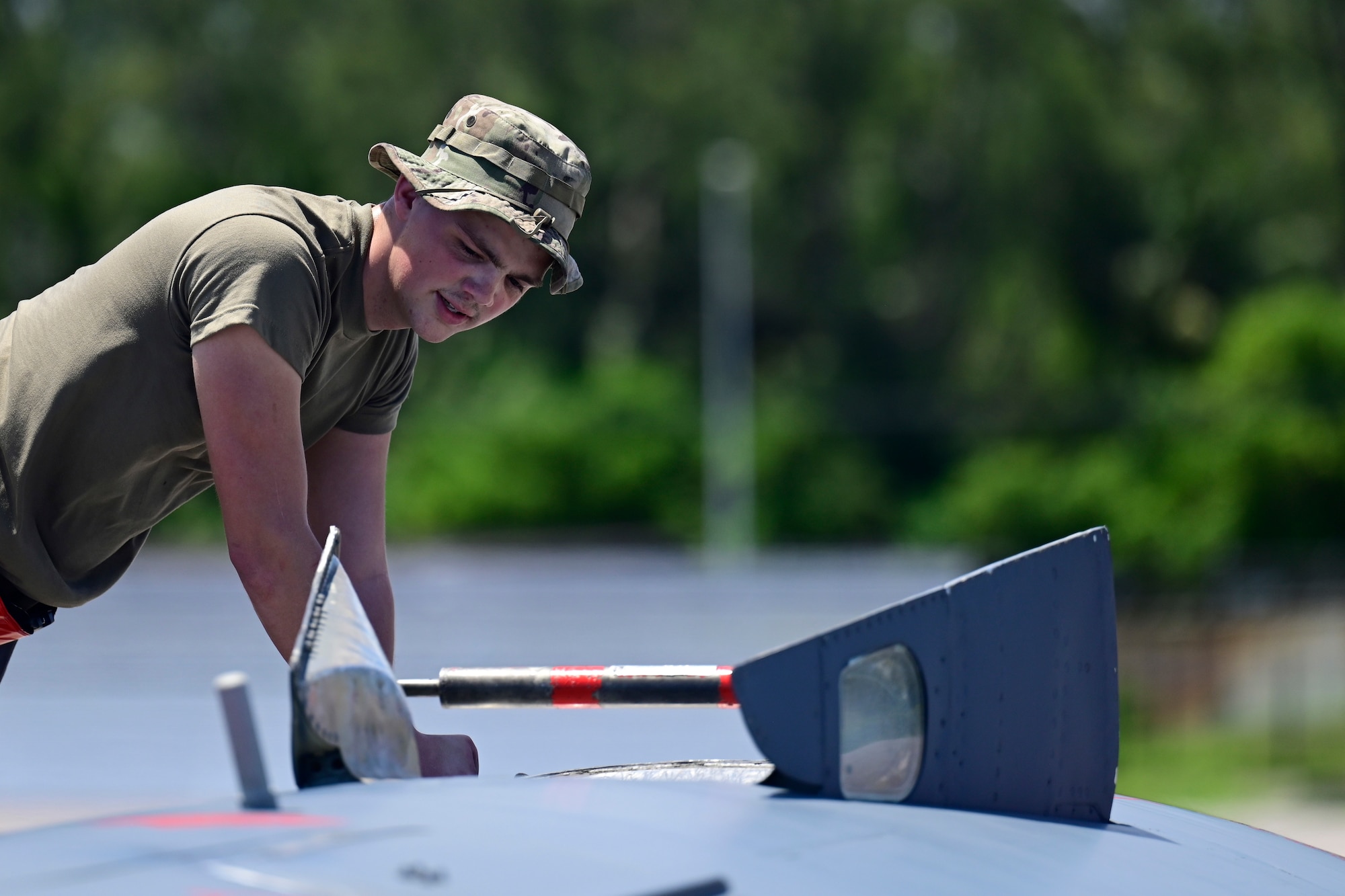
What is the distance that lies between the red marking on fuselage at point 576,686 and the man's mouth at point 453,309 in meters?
0.49

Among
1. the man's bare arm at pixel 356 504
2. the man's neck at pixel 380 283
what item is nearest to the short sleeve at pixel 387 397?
the man's bare arm at pixel 356 504

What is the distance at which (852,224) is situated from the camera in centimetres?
3566

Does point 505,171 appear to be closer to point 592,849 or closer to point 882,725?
point 882,725

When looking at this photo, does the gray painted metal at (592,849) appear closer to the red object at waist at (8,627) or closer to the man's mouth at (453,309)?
the man's mouth at (453,309)

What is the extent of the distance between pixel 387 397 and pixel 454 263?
49cm

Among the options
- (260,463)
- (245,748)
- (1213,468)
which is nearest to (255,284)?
(260,463)

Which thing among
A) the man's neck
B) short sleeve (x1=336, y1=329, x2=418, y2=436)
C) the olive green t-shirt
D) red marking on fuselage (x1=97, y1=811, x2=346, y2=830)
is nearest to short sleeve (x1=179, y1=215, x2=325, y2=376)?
the olive green t-shirt

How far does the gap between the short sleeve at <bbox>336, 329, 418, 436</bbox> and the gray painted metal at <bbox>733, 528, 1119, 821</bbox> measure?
40.8 inches

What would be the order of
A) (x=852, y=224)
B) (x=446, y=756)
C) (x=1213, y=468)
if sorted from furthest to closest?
(x=852, y=224) < (x=1213, y=468) < (x=446, y=756)

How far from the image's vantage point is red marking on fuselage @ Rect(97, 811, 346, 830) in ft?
4.42

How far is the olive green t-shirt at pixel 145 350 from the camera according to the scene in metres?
2.02

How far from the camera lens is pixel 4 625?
94.7 inches

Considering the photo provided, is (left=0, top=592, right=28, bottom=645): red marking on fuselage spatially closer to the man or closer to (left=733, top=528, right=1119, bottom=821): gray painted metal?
the man

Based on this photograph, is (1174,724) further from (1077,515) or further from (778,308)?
(778,308)
